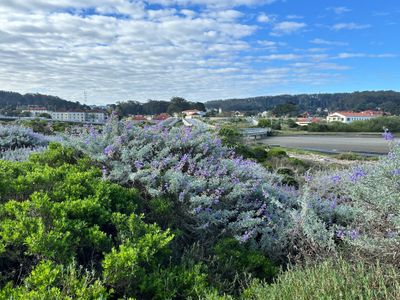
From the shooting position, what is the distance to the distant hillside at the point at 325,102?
116 meters

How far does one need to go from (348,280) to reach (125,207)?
6.96 ft

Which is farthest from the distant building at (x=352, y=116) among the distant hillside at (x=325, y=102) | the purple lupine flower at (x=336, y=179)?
the purple lupine flower at (x=336, y=179)

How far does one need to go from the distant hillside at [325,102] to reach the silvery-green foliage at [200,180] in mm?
98901

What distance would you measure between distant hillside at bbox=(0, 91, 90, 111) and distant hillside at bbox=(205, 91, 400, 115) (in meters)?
55.2

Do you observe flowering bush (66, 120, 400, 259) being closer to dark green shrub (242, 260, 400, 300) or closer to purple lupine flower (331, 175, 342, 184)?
purple lupine flower (331, 175, 342, 184)

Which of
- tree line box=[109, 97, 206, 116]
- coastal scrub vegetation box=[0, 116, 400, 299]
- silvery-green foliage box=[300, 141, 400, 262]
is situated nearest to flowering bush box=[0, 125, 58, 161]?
coastal scrub vegetation box=[0, 116, 400, 299]

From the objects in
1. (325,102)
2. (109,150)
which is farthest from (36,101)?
(109,150)

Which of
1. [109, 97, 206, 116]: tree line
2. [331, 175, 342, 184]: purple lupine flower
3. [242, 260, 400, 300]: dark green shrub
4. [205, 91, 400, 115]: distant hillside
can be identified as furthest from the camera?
[205, 91, 400, 115]: distant hillside

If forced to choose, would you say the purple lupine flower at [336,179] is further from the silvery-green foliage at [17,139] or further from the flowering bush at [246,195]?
the silvery-green foliage at [17,139]

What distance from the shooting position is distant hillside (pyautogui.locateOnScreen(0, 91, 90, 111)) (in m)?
97.5

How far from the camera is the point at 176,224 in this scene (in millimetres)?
4199

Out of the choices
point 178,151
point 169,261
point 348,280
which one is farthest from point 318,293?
point 178,151

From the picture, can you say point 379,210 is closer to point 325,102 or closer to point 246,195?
point 246,195

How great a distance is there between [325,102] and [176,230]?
15074cm
